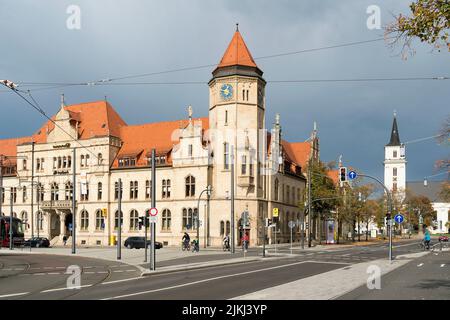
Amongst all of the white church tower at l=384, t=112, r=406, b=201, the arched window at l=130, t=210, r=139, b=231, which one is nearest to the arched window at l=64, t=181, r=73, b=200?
the arched window at l=130, t=210, r=139, b=231

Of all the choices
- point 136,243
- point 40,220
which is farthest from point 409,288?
point 40,220

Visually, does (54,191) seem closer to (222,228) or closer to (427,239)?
(222,228)

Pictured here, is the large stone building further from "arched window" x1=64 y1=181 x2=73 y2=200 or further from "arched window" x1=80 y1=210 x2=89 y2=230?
"arched window" x1=80 y1=210 x2=89 y2=230

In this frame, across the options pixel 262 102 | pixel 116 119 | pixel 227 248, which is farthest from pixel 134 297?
pixel 116 119

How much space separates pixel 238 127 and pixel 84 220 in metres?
24.9

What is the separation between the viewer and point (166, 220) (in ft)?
221

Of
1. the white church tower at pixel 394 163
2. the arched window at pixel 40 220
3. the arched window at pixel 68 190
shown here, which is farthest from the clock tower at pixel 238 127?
the white church tower at pixel 394 163

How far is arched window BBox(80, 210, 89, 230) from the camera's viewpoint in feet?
239

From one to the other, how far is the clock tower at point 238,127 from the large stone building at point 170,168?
112 mm

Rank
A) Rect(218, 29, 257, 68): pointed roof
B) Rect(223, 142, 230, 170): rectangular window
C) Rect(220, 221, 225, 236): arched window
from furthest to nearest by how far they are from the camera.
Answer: Rect(218, 29, 257, 68): pointed roof, Rect(223, 142, 230, 170): rectangular window, Rect(220, 221, 225, 236): arched window

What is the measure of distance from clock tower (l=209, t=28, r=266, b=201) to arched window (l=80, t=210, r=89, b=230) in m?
19.3

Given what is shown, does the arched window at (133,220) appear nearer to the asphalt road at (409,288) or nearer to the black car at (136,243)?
the black car at (136,243)
